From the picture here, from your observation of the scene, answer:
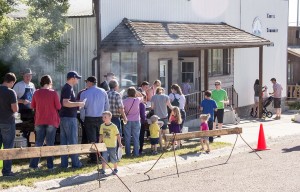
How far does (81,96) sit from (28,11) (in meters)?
5.35

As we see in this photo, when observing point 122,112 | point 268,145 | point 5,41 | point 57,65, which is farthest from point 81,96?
point 268,145

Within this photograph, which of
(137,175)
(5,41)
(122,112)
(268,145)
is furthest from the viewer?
(268,145)

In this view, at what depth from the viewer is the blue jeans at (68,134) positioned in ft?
37.3

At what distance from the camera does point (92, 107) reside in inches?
456

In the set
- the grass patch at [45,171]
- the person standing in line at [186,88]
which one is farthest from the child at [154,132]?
the person standing in line at [186,88]

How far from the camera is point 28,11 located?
16.0 meters

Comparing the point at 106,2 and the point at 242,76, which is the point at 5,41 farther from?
the point at 242,76

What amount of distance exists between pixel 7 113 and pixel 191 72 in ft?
43.7

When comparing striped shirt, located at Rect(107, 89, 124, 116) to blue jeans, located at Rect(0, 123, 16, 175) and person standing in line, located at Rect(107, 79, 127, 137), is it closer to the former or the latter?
person standing in line, located at Rect(107, 79, 127, 137)

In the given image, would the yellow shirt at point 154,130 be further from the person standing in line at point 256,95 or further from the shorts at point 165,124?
the person standing in line at point 256,95

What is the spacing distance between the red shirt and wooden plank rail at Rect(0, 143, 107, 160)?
117 centimetres

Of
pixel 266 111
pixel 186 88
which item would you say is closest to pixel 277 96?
pixel 266 111

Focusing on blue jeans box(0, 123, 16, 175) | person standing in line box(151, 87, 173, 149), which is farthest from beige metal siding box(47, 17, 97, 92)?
blue jeans box(0, 123, 16, 175)

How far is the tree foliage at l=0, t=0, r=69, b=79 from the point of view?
1447cm
